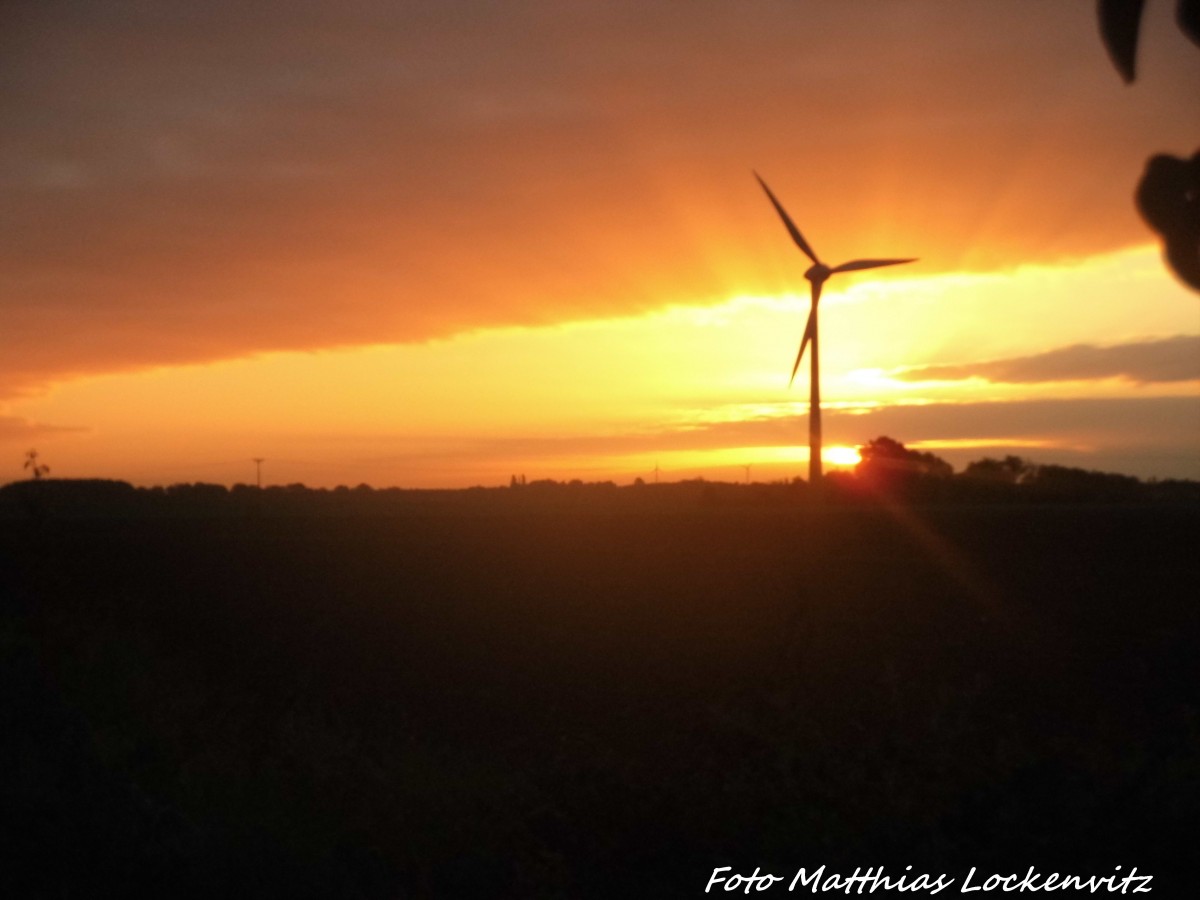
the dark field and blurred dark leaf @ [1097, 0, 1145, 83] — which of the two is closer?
blurred dark leaf @ [1097, 0, 1145, 83]

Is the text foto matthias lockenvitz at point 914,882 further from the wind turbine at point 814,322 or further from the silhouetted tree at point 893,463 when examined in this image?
the silhouetted tree at point 893,463

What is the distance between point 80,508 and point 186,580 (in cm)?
1748

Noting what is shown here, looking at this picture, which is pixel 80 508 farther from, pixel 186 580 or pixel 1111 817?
pixel 1111 817

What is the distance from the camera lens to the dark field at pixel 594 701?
23.8 ft

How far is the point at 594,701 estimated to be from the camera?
15414 millimetres

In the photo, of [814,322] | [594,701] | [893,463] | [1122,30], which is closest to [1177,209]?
[1122,30]

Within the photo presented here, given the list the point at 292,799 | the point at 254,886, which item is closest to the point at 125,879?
the point at 254,886

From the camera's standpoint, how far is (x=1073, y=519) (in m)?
23.9

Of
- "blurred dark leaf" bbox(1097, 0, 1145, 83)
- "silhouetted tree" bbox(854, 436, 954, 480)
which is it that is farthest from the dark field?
"silhouetted tree" bbox(854, 436, 954, 480)

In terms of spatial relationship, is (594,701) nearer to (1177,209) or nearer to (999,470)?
(1177,209)

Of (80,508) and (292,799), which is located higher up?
(80,508)

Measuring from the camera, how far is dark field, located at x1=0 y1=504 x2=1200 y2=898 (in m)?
7.25

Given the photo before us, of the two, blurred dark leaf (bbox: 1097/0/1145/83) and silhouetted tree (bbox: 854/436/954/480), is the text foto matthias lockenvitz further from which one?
silhouetted tree (bbox: 854/436/954/480)

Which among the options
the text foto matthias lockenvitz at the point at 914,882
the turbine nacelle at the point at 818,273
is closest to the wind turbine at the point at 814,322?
the turbine nacelle at the point at 818,273
